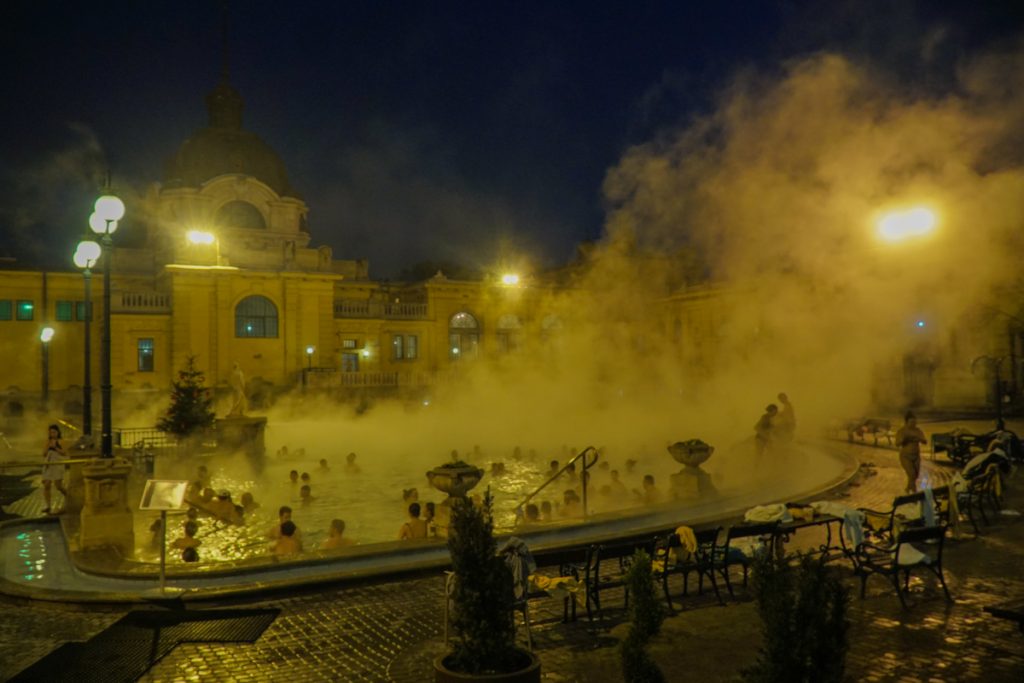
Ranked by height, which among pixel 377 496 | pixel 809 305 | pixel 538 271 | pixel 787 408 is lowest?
pixel 377 496

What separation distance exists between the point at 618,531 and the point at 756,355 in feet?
56.5

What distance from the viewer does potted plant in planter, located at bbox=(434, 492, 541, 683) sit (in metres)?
4.40

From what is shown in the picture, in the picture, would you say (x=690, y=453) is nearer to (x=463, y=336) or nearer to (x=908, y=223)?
(x=908, y=223)

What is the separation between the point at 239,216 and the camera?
136 feet

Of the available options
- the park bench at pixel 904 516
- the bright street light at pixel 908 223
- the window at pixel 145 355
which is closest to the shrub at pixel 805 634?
the park bench at pixel 904 516

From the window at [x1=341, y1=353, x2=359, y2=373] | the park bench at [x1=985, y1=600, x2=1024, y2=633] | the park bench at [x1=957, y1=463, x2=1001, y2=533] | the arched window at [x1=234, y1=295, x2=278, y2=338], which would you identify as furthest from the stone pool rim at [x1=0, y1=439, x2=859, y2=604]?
the window at [x1=341, y1=353, x2=359, y2=373]

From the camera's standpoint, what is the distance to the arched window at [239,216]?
41.1m

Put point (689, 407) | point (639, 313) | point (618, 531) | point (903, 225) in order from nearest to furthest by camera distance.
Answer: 1. point (618, 531)
2. point (903, 225)
3. point (689, 407)
4. point (639, 313)

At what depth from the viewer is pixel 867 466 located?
52.9ft

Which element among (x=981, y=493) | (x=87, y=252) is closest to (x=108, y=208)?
(x=87, y=252)

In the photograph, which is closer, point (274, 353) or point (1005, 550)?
point (1005, 550)

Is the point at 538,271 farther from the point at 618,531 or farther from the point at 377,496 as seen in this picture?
the point at 618,531

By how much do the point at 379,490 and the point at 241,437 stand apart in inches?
236

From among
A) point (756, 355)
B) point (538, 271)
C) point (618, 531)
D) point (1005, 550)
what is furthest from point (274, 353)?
point (1005, 550)
